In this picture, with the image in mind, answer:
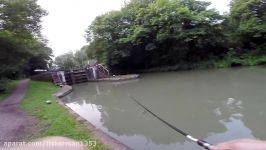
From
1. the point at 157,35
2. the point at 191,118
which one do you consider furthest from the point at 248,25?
the point at 191,118

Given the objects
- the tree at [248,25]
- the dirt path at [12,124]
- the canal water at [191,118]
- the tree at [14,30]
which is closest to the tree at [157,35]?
the tree at [248,25]

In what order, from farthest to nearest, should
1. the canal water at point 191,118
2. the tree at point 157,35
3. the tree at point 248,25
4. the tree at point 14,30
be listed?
the tree at point 157,35 < the tree at point 248,25 < the tree at point 14,30 < the canal water at point 191,118

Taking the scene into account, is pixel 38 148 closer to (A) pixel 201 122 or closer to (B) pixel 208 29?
(A) pixel 201 122

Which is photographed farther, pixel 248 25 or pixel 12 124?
pixel 248 25

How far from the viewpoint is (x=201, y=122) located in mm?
4887

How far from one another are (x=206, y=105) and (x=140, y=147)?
281 cm

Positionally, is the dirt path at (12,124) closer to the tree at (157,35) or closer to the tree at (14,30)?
the tree at (14,30)

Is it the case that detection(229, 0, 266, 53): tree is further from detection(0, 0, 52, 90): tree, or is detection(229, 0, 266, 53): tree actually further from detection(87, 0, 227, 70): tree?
detection(0, 0, 52, 90): tree

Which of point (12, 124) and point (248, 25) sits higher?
point (248, 25)

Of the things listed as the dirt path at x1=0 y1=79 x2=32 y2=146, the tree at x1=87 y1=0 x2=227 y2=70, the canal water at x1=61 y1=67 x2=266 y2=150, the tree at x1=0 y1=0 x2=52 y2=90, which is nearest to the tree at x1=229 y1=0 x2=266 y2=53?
the tree at x1=87 y1=0 x2=227 y2=70

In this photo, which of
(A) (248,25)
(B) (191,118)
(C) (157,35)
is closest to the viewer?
(B) (191,118)

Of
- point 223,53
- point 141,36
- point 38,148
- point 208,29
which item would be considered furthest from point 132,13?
point 38,148

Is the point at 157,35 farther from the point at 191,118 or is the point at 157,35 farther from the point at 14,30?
the point at 191,118

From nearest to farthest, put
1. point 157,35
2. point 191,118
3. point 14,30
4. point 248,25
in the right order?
point 191,118
point 14,30
point 248,25
point 157,35
